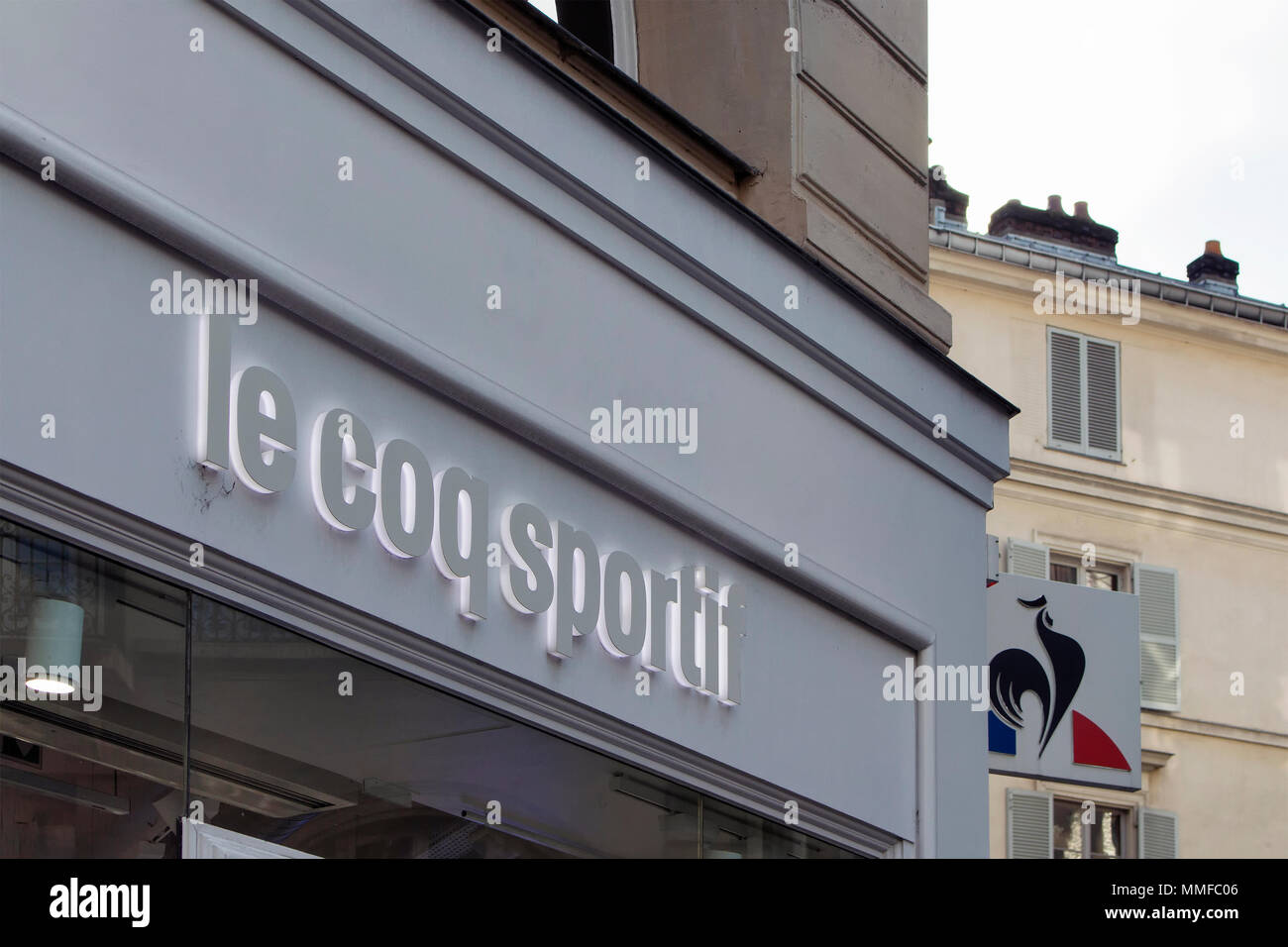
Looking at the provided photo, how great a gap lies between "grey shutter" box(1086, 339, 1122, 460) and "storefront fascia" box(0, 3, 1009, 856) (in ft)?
50.1

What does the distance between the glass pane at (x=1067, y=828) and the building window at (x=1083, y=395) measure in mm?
3983

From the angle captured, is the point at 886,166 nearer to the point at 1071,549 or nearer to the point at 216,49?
the point at 216,49

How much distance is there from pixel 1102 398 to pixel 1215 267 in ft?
16.3

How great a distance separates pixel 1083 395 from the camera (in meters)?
22.5

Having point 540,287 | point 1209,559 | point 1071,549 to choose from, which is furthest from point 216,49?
point 1209,559

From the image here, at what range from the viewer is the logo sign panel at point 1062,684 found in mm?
7785

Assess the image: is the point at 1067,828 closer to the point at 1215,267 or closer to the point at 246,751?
the point at 1215,267

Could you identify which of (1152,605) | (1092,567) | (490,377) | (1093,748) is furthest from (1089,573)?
(490,377)

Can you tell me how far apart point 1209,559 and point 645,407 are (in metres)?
18.1

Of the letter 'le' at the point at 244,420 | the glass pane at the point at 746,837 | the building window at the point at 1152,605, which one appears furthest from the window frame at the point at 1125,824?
the letter 'le' at the point at 244,420

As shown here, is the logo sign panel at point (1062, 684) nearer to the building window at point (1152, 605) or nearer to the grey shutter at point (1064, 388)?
the building window at point (1152, 605)

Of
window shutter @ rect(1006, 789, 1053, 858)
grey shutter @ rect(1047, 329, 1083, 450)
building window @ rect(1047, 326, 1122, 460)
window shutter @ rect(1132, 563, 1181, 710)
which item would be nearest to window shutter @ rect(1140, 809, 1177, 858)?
window shutter @ rect(1132, 563, 1181, 710)

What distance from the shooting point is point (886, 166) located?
7.68m
